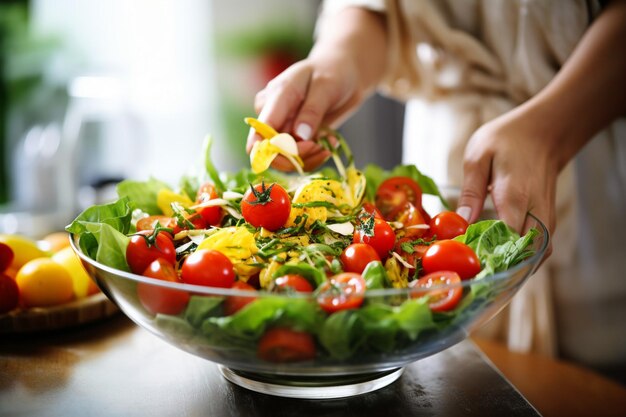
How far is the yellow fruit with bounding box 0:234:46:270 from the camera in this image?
1.04 meters

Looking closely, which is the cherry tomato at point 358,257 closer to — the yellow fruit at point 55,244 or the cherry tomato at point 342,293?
the cherry tomato at point 342,293

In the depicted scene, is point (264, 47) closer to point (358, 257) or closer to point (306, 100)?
point (306, 100)

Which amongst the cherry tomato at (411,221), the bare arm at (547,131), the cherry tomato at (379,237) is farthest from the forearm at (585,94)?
the cherry tomato at (379,237)

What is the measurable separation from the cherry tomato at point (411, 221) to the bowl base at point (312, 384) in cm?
21

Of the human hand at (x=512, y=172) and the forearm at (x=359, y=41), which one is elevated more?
the forearm at (x=359, y=41)

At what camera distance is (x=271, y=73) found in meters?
2.63

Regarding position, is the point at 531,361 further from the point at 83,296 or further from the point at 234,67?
the point at 234,67

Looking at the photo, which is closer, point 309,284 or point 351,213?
point 309,284

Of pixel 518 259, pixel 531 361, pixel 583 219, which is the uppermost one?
pixel 518 259

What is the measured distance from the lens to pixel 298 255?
78 cm

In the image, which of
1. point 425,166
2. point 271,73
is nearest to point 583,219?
point 425,166

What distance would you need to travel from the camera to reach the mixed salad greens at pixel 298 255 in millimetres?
640

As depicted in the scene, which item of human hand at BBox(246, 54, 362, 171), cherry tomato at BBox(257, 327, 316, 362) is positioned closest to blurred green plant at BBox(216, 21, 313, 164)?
human hand at BBox(246, 54, 362, 171)

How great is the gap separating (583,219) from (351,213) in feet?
2.32
